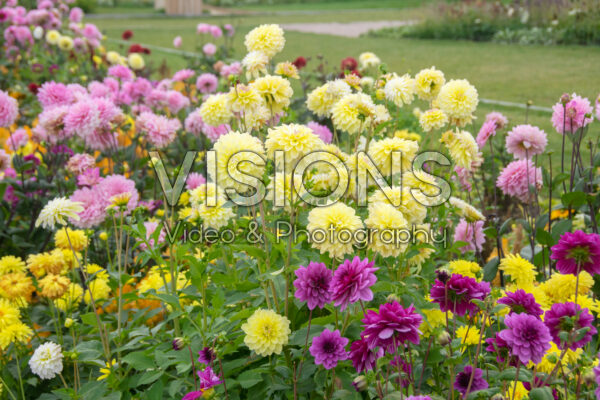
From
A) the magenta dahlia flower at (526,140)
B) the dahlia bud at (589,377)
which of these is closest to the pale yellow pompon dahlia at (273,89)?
the magenta dahlia flower at (526,140)

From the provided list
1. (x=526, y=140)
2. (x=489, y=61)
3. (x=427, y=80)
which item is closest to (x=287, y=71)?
(x=427, y=80)

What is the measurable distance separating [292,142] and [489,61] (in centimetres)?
711

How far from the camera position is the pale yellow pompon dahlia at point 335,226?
54.7 inches

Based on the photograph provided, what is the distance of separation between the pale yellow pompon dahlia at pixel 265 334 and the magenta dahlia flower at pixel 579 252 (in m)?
0.64

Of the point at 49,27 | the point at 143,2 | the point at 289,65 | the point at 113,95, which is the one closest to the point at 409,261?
the point at 289,65

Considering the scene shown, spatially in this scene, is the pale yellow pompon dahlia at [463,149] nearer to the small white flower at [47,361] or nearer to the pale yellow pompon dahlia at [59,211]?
the pale yellow pompon dahlia at [59,211]

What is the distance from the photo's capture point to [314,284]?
136 cm

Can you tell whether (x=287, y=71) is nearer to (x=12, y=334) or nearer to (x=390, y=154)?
(x=390, y=154)

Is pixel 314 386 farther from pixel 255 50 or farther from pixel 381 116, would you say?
pixel 255 50

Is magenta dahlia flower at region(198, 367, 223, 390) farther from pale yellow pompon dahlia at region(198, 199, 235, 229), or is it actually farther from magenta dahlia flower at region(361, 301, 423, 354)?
pale yellow pompon dahlia at region(198, 199, 235, 229)

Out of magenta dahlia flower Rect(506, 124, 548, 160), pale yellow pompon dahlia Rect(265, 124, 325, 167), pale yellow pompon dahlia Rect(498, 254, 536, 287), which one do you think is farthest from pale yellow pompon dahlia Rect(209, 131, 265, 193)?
magenta dahlia flower Rect(506, 124, 548, 160)

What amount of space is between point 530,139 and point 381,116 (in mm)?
591

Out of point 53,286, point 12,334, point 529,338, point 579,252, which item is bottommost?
point 12,334

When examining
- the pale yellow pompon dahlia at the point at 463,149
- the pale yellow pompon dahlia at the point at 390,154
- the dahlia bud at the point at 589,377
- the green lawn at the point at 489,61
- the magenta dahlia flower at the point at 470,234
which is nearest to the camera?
the dahlia bud at the point at 589,377
